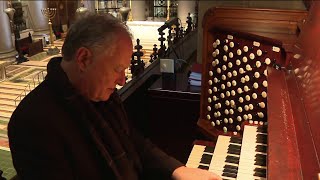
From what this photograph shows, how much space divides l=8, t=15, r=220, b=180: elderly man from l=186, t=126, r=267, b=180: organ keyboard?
31.5 inches

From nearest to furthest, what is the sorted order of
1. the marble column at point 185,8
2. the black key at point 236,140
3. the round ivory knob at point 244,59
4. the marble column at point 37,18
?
the black key at point 236,140
the round ivory knob at point 244,59
the marble column at point 37,18
the marble column at point 185,8

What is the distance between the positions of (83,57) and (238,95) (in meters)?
1.92

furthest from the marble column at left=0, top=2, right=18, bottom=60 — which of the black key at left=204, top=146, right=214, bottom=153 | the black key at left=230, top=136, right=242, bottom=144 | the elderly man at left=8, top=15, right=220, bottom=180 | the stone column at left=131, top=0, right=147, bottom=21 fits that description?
the stone column at left=131, top=0, right=147, bottom=21

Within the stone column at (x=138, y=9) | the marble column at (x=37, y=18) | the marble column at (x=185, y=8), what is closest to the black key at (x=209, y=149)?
the marble column at (x=37, y=18)

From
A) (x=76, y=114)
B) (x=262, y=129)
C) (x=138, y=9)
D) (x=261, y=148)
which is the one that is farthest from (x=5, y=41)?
(x=138, y=9)

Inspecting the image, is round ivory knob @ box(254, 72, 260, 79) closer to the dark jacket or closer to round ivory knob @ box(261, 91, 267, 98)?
round ivory knob @ box(261, 91, 267, 98)

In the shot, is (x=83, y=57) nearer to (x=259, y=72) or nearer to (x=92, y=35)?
(x=92, y=35)

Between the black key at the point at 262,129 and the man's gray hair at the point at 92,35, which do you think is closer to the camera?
the man's gray hair at the point at 92,35

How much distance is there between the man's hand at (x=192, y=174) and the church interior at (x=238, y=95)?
0.84 ft

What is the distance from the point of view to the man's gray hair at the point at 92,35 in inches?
52.3

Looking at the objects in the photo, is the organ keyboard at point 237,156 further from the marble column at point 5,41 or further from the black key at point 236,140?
the marble column at point 5,41

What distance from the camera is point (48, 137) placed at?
1.28 meters

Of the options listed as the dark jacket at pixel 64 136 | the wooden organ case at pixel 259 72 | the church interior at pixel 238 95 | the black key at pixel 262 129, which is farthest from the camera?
the black key at pixel 262 129

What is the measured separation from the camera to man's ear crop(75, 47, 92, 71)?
1.32 m
